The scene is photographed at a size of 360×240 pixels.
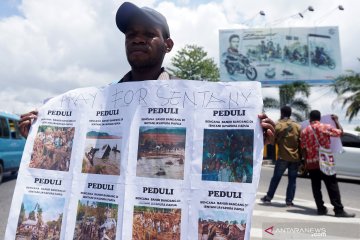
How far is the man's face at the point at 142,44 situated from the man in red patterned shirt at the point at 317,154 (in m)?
4.46

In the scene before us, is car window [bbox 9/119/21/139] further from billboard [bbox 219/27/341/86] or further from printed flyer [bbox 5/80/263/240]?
billboard [bbox 219/27/341/86]

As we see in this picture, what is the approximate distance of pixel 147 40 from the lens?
5.38ft

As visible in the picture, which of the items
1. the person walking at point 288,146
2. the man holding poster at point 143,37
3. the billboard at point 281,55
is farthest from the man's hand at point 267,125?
the billboard at point 281,55

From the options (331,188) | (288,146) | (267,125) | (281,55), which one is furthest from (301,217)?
(281,55)

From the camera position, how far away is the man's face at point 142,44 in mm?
1637

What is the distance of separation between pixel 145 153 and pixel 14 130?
28.7 feet

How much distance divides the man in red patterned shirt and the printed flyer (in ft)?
14.4

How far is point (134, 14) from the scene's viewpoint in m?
1.65

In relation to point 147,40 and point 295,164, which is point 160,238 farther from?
point 295,164

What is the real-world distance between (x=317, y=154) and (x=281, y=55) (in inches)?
1052

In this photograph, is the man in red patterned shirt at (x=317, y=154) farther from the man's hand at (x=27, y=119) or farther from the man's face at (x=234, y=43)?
the man's face at (x=234, y=43)

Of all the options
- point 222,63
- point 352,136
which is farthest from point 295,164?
point 222,63

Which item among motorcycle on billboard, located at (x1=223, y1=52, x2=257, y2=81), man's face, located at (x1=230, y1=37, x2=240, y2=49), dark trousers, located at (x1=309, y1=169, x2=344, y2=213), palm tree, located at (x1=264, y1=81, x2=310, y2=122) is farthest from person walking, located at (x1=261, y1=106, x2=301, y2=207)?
man's face, located at (x1=230, y1=37, x2=240, y2=49)

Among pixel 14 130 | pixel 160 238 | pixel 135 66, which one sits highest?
pixel 14 130
